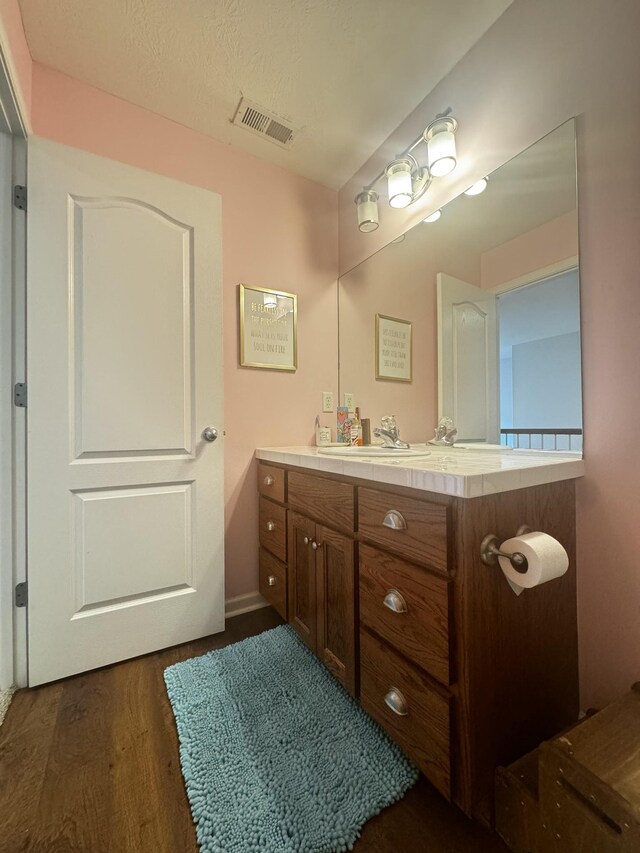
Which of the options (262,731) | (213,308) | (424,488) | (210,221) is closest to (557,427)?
(424,488)

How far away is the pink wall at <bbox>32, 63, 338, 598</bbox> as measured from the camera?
1.46 m

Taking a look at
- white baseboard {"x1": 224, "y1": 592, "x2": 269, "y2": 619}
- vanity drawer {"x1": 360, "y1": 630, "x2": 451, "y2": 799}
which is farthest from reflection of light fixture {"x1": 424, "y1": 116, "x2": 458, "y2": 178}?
white baseboard {"x1": 224, "y1": 592, "x2": 269, "y2": 619}

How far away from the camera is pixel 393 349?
1781 mm

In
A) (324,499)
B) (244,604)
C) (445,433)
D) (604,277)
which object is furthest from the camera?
→ (244,604)

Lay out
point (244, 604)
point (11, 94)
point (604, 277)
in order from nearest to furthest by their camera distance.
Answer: point (604, 277) < point (11, 94) < point (244, 604)

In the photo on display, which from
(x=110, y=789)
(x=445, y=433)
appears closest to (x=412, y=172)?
(x=445, y=433)

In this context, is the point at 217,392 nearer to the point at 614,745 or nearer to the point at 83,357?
the point at 83,357

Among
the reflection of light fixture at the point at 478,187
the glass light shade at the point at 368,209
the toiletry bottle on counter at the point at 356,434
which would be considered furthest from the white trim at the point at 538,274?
the toiletry bottle on counter at the point at 356,434

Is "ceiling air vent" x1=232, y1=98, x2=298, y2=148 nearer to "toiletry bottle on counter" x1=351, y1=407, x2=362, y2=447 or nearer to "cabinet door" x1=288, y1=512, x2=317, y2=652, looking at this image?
"toiletry bottle on counter" x1=351, y1=407, x2=362, y2=447

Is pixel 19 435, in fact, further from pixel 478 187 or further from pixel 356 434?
pixel 478 187

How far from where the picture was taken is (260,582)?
5.79ft

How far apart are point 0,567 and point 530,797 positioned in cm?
163

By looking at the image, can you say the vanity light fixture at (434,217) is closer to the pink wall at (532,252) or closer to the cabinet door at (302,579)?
the pink wall at (532,252)

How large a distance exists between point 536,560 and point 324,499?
66 centimetres
